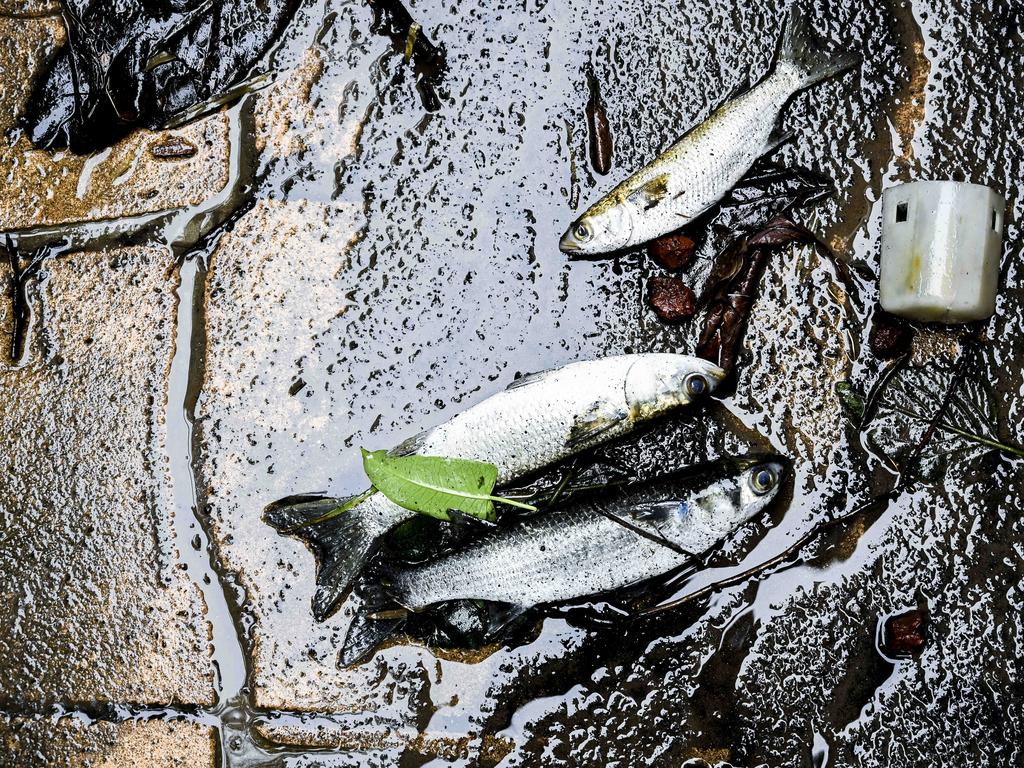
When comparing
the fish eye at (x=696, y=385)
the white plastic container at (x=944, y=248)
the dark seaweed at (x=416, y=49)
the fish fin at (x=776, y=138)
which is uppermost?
the dark seaweed at (x=416, y=49)

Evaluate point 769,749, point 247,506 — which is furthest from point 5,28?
point 769,749

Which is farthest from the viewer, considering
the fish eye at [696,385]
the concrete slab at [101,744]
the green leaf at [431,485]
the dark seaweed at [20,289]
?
the dark seaweed at [20,289]

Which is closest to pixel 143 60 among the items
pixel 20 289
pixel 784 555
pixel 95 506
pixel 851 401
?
pixel 20 289

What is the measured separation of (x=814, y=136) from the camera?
3.90 metres

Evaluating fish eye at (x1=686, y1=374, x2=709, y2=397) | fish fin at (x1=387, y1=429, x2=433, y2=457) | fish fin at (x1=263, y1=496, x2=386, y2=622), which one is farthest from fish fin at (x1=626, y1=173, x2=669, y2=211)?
fish fin at (x1=263, y1=496, x2=386, y2=622)

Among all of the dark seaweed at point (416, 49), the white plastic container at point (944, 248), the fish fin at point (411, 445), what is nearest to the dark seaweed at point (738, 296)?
the white plastic container at point (944, 248)

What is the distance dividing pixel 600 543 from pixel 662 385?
2.26 ft

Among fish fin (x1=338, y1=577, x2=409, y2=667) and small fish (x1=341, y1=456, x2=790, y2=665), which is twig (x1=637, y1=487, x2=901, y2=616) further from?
fish fin (x1=338, y1=577, x2=409, y2=667)

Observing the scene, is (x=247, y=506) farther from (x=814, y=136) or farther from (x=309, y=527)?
(x=814, y=136)

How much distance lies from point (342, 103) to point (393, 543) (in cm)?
194

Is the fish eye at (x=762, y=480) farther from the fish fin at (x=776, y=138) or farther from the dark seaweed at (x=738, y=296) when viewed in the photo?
the fish fin at (x=776, y=138)

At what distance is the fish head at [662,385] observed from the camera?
3604mm

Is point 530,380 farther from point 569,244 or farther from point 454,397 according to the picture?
point 569,244

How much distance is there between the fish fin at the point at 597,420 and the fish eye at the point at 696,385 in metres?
0.27
